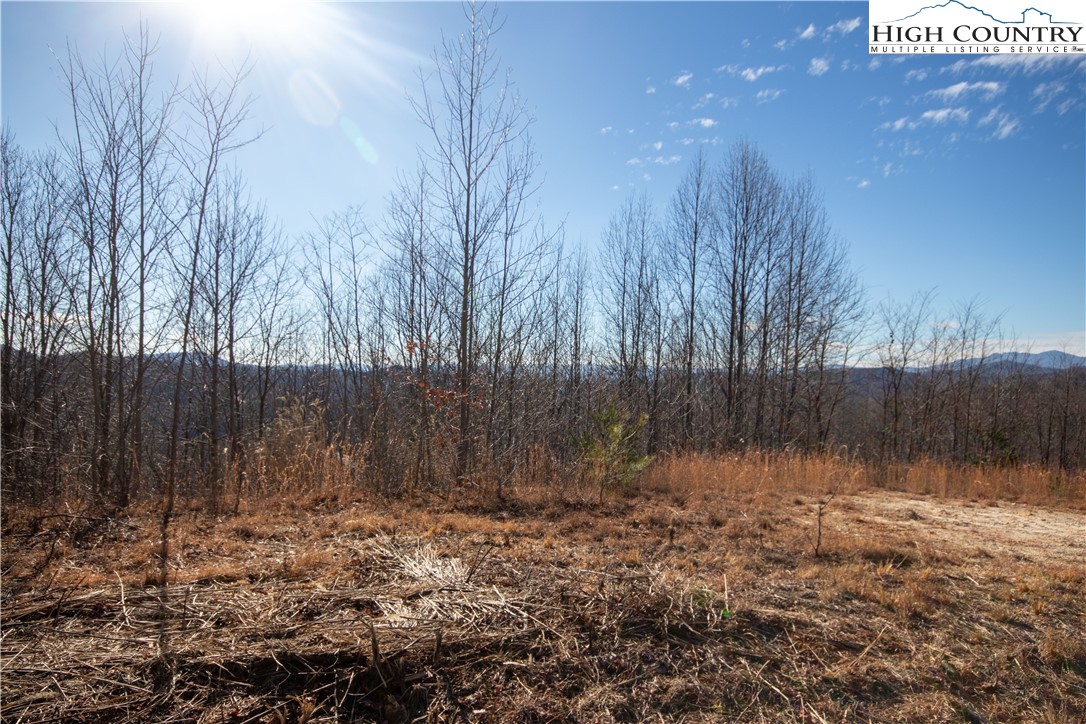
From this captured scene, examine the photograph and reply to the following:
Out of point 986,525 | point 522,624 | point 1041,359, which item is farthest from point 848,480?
point 1041,359

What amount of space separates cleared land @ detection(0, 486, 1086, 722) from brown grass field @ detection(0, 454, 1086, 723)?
0.01 metres

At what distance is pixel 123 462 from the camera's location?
17.8 ft

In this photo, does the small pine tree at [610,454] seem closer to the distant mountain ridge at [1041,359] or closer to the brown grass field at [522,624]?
the brown grass field at [522,624]

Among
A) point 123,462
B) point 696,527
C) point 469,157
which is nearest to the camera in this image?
point 696,527

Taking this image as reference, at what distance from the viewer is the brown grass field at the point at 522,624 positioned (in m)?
2.13

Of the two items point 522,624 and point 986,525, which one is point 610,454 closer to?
point 522,624

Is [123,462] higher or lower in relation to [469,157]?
lower

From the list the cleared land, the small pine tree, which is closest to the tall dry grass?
the small pine tree

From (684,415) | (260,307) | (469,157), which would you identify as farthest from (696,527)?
(260,307)

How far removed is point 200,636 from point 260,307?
12929 millimetres

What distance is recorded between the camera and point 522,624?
2.58 m

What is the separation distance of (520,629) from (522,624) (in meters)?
0.06

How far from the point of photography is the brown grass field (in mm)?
2131

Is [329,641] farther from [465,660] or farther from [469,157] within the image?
[469,157]
